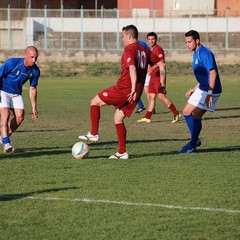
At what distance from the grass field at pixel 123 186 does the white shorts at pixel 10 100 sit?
0.77 m

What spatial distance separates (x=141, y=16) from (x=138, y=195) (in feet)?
135

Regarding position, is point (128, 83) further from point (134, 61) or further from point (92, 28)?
point (92, 28)

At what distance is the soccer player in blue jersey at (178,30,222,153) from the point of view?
13098 millimetres

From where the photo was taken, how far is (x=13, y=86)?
44.3ft

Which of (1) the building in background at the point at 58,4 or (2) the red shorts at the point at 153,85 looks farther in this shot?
(1) the building in background at the point at 58,4

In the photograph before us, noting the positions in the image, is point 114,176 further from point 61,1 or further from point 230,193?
point 61,1

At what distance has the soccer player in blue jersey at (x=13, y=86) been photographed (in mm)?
13250

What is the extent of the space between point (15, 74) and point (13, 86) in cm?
21

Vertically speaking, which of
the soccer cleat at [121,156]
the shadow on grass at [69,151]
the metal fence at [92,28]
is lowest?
the shadow on grass at [69,151]

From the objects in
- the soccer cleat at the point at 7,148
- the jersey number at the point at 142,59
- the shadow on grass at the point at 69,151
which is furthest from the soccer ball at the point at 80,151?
the jersey number at the point at 142,59

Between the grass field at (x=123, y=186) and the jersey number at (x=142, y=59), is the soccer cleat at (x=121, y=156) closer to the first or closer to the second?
the grass field at (x=123, y=186)

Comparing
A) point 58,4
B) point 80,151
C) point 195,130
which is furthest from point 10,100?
point 58,4

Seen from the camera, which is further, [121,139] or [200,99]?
[200,99]

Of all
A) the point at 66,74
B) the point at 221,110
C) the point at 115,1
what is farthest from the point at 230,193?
the point at 115,1
